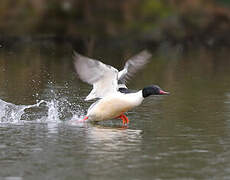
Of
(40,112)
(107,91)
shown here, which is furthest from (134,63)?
(40,112)

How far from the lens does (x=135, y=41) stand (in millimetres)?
43406

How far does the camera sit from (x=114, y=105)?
12188 mm

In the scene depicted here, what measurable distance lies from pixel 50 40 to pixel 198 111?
29.2m

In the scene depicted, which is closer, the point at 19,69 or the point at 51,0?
the point at 19,69

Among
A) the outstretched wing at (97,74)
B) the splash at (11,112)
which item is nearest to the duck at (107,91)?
the outstretched wing at (97,74)

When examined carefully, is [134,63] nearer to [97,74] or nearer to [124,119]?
[97,74]

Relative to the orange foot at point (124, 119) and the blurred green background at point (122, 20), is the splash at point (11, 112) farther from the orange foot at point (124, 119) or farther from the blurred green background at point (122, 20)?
the blurred green background at point (122, 20)

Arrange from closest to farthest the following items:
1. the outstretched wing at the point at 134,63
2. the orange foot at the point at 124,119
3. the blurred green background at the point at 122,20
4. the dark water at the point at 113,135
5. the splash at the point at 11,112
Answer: the dark water at the point at 113,135 < the orange foot at the point at 124,119 < the splash at the point at 11,112 < the outstretched wing at the point at 134,63 < the blurred green background at the point at 122,20

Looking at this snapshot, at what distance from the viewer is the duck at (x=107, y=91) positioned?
11938 mm

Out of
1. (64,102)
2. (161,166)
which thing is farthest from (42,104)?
(161,166)

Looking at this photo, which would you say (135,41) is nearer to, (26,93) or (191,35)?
(191,35)

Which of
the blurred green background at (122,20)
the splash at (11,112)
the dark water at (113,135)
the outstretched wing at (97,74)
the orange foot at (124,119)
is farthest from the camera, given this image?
the blurred green background at (122,20)

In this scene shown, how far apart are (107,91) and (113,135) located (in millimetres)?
1768

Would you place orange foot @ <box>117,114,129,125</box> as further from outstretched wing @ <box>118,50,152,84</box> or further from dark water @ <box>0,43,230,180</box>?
outstretched wing @ <box>118,50,152,84</box>
